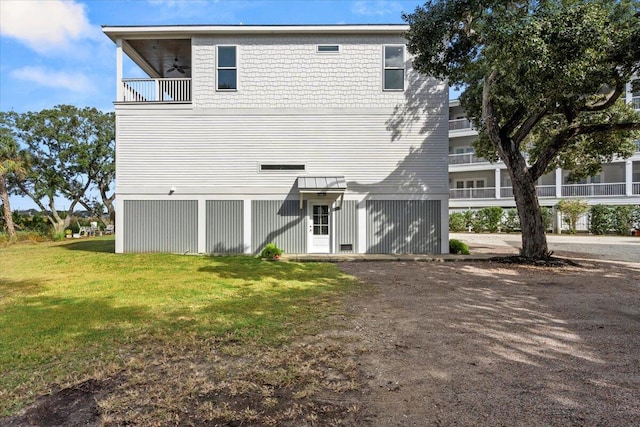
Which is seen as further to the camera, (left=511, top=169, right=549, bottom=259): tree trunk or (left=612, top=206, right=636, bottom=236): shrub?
→ (left=612, top=206, right=636, bottom=236): shrub

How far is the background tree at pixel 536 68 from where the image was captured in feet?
25.0

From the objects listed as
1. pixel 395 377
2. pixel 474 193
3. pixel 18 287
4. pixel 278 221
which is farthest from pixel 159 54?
pixel 474 193

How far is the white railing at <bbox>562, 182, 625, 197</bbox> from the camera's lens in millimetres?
25250

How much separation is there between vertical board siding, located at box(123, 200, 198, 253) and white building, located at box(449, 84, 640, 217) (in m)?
18.8

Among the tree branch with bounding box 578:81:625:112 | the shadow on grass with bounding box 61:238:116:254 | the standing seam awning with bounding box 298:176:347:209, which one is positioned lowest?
the shadow on grass with bounding box 61:238:116:254

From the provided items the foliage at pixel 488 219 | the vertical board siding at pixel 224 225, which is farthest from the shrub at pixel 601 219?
the vertical board siding at pixel 224 225

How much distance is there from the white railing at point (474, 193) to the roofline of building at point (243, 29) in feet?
67.6

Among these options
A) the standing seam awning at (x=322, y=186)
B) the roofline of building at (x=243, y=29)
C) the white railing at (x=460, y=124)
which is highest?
the white railing at (x=460, y=124)

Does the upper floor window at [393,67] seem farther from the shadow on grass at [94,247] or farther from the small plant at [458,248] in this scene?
the shadow on grass at [94,247]

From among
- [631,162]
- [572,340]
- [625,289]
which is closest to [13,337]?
[572,340]

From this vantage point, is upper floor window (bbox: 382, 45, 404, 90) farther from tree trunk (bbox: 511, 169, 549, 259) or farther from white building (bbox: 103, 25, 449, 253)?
tree trunk (bbox: 511, 169, 549, 259)

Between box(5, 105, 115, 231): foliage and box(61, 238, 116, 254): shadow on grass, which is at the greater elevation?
box(5, 105, 115, 231): foliage

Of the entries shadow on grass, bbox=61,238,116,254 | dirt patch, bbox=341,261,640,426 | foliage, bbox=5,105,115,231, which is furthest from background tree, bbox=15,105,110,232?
dirt patch, bbox=341,261,640,426

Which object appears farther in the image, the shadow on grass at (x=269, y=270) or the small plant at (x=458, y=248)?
the small plant at (x=458, y=248)
